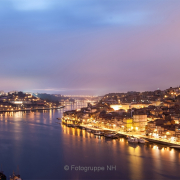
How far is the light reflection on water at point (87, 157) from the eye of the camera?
5012mm

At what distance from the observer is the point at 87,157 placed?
6188 mm

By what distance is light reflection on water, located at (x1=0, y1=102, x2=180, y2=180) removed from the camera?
16.4 feet

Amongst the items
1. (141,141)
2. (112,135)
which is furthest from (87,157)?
(112,135)

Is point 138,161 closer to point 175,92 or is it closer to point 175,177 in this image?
point 175,177

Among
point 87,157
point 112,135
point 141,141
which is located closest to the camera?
point 87,157

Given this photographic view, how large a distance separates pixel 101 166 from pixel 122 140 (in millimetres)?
2745

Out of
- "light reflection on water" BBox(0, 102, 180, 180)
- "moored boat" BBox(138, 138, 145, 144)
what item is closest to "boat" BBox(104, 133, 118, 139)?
"light reflection on water" BBox(0, 102, 180, 180)

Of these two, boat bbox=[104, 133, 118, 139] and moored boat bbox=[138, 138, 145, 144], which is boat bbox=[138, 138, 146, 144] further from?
boat bbox=[104, 133, 118, 139]

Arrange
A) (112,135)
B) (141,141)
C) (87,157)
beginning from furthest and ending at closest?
(112,135)
(141,141)
(87,157)

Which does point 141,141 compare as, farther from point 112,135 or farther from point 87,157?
point 87,157

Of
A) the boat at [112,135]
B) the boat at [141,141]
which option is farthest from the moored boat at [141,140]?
the boat at [112,135]

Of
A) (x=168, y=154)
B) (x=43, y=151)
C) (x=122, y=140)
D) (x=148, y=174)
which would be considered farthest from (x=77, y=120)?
(x=148, y=174)

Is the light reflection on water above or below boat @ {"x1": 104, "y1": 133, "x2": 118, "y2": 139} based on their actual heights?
below

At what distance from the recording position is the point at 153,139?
770 centimetres
